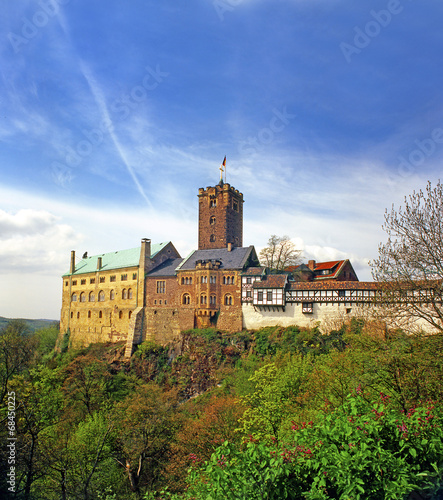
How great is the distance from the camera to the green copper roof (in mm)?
55156

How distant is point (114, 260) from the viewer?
5891 centimetres

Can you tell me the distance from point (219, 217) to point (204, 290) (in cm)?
1339

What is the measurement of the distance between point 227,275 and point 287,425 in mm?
27092

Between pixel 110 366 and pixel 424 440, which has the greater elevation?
pixel 424 440

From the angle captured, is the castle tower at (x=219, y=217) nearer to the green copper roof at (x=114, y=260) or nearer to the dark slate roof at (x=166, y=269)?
the dark slate roof at (x=166, y=269)

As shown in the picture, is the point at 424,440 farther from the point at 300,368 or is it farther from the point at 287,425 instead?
the point at 300,368

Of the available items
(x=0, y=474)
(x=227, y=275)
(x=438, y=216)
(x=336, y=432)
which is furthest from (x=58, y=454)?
(x=227, y=275)

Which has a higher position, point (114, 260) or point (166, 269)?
point (114, 260)

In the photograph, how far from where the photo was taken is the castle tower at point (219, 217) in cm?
5538

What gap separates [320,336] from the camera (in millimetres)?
38938

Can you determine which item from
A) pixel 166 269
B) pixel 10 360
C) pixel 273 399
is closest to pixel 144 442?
pixel 273 399

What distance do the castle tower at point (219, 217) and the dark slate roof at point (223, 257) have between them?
169 inches

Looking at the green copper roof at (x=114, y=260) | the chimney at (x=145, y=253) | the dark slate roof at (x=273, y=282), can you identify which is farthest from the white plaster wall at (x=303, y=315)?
the green copper roof at (x=114, y=260)

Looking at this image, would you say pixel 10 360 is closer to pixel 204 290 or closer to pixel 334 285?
pixel 204 290
